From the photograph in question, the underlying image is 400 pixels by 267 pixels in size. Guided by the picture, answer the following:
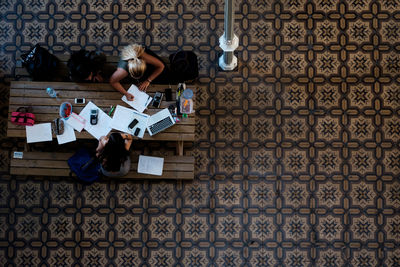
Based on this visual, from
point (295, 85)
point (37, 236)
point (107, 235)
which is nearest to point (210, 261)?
point (107, 235)

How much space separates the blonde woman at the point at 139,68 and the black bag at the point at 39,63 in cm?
73

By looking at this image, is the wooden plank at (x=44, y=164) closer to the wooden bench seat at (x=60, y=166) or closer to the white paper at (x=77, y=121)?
the wooden bench seat at (x=60, y=166)

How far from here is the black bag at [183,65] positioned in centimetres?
393

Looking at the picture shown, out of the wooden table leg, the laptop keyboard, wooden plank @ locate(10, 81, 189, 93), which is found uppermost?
wooden plank @ locate(10, 81, 189, 93)

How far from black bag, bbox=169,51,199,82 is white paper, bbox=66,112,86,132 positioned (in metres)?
1.11

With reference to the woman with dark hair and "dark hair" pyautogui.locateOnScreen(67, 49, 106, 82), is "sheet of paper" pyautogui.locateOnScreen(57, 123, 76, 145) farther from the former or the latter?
"dark hair" pyautogui.locateOnScreen(67, 49, 106, 82)

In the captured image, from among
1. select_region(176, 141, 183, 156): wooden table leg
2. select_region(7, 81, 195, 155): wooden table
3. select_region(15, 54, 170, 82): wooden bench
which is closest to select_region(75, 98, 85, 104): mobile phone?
select_region(7, 81, 195, 155): wooden table

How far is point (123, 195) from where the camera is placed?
14.5ft

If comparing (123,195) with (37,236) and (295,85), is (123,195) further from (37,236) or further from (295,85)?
(295,85)

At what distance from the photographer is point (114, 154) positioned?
3.61 metres

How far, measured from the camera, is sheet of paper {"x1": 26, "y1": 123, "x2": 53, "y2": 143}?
3.95 meters

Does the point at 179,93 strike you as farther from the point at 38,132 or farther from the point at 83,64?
the point at 38,132

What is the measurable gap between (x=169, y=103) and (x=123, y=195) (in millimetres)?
1298

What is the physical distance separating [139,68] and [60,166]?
1.49 meters
